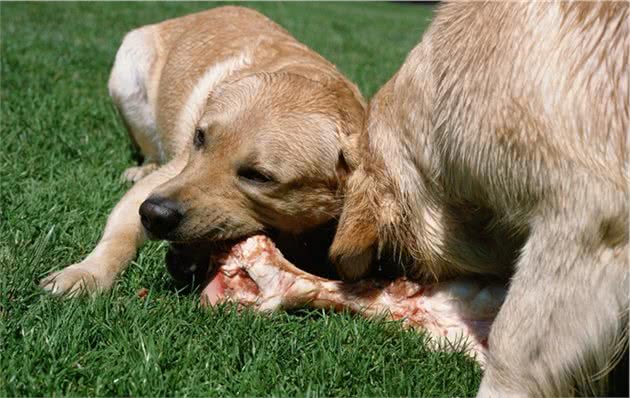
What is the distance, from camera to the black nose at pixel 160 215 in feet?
10.9

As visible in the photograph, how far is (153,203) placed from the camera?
3350 millimetres

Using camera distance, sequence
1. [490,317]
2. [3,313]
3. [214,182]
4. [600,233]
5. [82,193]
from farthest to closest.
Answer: [82,193] < [214,182] < [490,317] < [3,313] < [600,233]

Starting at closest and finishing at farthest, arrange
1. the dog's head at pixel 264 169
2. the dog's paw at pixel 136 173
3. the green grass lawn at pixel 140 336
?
the green grass lawn at pixel 140 336
the dog's head at pixel 264 169
the dog's paw at pixel 136 173

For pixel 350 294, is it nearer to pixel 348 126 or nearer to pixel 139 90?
pixel 348 126

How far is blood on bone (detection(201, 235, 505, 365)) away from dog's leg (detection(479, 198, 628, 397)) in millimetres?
567

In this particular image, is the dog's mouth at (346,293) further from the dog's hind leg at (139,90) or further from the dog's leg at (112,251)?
the dog's hind leg at (139,90)

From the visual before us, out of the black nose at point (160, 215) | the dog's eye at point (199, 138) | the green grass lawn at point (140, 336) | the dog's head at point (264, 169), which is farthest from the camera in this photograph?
the dog's eye at point (199, 138)

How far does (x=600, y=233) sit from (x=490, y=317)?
2.79 ft

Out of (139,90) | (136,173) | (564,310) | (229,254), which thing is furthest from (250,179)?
(139,90)

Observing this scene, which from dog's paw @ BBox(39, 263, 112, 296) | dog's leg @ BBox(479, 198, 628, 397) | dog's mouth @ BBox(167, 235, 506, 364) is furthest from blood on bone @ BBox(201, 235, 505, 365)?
dog's leg @ BBox(479, 198, 628, 397)

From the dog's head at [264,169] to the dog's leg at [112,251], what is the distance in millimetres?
318

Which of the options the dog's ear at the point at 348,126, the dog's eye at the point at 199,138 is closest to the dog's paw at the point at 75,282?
the dog's eye at the point at 199,138

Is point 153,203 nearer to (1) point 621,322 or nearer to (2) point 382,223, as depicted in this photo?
(2) point 382,223

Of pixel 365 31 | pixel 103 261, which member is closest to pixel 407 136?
pixel 103 261
